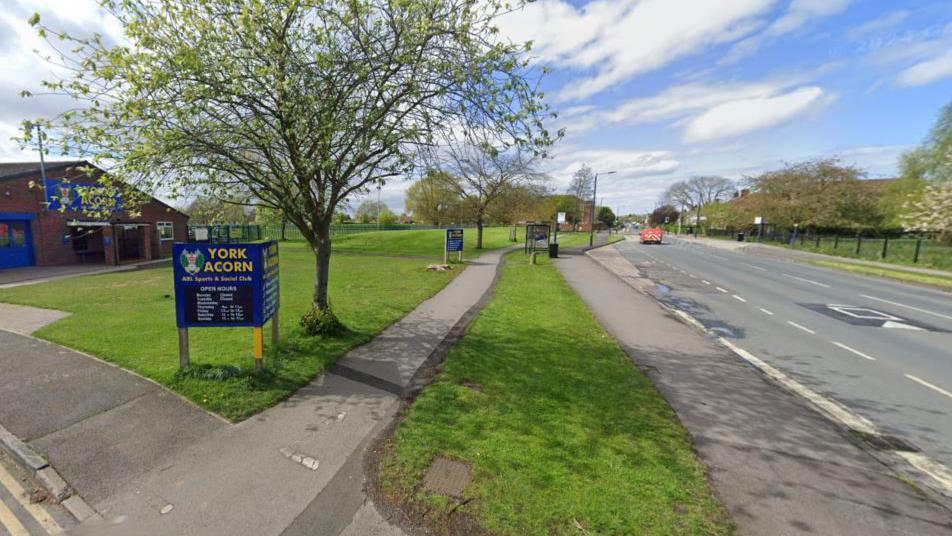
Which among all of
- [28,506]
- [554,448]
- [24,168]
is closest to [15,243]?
[24,168]

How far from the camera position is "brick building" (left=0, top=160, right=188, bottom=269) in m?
17.2

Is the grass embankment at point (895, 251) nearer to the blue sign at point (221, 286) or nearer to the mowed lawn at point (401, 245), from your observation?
the mowed lawn at point (401, 245)

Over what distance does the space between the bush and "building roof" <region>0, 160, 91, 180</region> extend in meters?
16.3

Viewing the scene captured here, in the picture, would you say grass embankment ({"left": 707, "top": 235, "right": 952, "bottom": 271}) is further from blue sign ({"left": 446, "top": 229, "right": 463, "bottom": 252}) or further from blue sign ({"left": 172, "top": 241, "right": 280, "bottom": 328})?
blue sign ({"left": 172, "top": 241, "right": 280, "bottom": 328})

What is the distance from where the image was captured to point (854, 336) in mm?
8344

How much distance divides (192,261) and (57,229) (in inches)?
882

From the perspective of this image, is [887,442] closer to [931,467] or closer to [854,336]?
[931,467]

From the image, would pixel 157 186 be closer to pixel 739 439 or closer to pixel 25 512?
pixel 25 512

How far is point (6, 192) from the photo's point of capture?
663 inches

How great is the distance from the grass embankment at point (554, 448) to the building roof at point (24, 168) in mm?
20049

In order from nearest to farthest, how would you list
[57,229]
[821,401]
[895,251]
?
[821,401], [57,229], [895,251]

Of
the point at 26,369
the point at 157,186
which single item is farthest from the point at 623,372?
the point at 26,369

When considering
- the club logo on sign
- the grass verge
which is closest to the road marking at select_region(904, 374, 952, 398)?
the grass verge

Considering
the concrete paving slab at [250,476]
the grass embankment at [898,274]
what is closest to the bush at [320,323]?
the concrete paving slab at [250,476]
